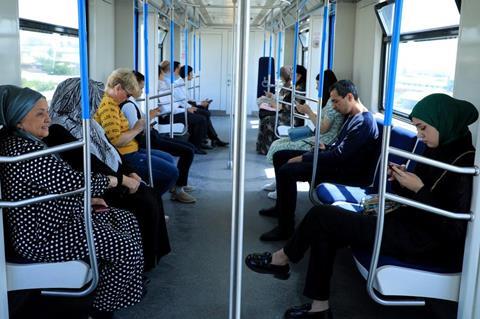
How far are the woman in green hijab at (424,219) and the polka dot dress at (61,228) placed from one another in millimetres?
861

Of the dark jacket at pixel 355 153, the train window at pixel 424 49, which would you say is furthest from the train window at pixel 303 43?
the dark jacket at pixel 355 153

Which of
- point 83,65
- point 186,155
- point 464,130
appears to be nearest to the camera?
point 83,65

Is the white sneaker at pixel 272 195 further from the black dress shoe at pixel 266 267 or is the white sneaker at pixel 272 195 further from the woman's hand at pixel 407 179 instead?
the woman's hand at pixel 407 179

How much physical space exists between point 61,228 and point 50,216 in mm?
73

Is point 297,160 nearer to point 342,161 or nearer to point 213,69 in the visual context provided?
point 342,161

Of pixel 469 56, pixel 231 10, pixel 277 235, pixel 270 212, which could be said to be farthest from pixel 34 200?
pixel 231 10

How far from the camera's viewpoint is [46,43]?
433cm

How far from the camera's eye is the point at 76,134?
289 centimetres

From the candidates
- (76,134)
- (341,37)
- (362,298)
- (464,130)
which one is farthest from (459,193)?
(341,37)

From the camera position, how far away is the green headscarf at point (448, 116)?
2.25m

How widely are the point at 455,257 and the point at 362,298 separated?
74cm

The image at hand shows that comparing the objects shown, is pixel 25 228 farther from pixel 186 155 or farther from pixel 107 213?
pixel 186 155

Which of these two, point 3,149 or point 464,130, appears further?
point 464,130

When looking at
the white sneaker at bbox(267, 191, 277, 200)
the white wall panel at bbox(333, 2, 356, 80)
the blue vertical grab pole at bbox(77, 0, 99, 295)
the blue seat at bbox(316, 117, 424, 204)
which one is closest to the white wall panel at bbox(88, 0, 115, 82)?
the white sneaker at bbox(267, 191, 277, 200)
